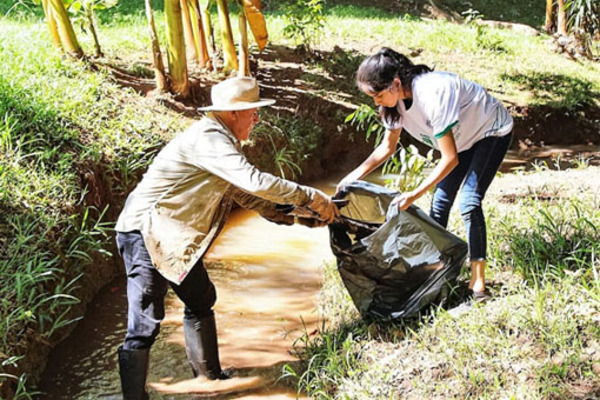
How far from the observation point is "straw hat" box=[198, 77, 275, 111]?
265 centimetres

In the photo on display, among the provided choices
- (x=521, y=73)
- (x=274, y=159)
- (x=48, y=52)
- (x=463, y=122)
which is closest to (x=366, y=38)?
(x=521, y=73)

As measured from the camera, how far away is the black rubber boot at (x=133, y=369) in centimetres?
276

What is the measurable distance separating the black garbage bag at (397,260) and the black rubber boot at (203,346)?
749 mm

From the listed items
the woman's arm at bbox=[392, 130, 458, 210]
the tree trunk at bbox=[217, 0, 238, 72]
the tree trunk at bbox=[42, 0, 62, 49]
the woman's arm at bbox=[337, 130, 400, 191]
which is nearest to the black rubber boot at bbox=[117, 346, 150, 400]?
the woman's arm at bbox=[337, 130, 400, 191]

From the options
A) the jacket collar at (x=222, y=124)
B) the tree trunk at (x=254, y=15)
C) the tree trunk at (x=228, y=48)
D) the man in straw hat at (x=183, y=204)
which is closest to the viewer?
the man in straw hat at (x=183, y=204)

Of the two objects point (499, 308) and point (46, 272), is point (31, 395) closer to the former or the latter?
point (46, 272)

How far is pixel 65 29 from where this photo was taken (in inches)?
Result: 237

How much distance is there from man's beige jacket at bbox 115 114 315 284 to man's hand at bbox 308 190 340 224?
39 millimetres

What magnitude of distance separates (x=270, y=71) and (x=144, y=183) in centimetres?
582

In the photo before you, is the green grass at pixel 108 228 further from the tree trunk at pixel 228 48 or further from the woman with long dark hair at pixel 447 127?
the tree trunk at pixel 228 48

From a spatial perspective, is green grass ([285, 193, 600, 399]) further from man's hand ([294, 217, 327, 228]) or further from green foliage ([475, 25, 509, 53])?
green foliage ([475, 25, 509, 53])


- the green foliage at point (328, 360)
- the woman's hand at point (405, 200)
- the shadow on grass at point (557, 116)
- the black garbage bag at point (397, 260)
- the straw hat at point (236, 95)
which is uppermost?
the straw hat at point (236, 95)

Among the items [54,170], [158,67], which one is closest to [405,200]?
[54,170]

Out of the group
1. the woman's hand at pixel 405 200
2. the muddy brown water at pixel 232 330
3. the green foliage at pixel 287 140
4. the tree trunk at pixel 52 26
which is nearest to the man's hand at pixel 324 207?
the woman's hand at pixel 405 200
